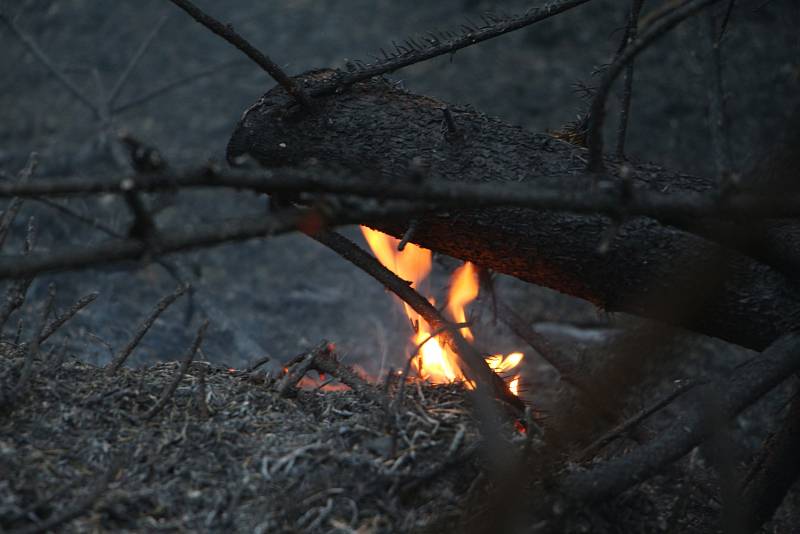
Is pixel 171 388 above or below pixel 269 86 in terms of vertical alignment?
below

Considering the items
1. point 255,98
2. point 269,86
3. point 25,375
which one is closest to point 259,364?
point 25,375

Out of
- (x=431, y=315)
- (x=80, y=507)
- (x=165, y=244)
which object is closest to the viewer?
(x=165, y=244)

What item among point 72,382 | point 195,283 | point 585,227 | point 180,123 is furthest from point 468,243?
point 180,123

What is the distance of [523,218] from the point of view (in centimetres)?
251

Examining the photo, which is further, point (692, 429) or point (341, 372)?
point (341, 372)

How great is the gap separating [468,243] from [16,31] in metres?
3.26

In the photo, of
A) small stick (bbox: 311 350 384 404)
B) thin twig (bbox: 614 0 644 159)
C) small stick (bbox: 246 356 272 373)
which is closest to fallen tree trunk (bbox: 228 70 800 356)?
thin twig (bbox: 614 0 644 159)

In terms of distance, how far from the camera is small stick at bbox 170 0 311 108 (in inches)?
96.7

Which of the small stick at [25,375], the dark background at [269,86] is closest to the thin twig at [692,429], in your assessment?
the dark background at [269,86]

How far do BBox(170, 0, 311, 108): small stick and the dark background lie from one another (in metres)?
1.12

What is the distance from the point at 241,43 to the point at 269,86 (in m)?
4.29

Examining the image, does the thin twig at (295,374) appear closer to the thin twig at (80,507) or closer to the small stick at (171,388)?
the small stick at (171,388)

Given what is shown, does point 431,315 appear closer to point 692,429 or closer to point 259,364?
point 259,364

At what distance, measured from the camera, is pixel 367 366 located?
4105mm
